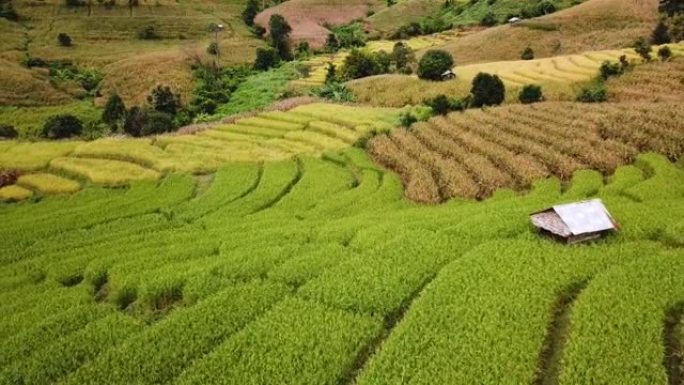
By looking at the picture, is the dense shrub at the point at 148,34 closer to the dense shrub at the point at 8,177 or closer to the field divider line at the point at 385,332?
the dense shrub at the point at 8,177

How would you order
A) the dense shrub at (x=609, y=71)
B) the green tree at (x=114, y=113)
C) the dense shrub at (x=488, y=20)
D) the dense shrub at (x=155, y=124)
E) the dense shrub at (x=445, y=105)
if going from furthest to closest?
the dense shrub at (x=488, y=20), the green tree at (x=114, y=113), the dense shrub at (x=155, y=124), the dense shrub at (x=609, y=71), the dense shrub at (x=445, y=105)

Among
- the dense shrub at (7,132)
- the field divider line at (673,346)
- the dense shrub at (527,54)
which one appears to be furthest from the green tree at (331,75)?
the field divider line at (673,346)

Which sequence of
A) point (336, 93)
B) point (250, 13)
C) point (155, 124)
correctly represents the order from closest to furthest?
point (155, 124) < point (336, 93) < point (250, 13)

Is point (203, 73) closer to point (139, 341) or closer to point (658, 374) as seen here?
point (139, 341)

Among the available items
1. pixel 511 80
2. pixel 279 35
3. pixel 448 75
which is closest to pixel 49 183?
pixel 448 75

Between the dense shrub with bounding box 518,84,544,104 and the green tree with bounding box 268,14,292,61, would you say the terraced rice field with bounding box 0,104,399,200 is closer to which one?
the dense shrub with bounding box 518,84,544,104

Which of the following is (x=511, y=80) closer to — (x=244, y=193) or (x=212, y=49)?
(x=244, y=193)
